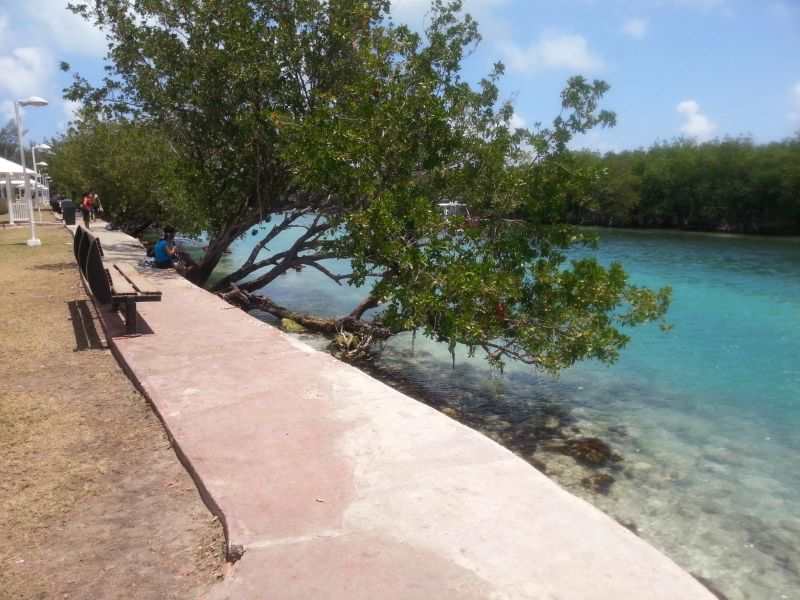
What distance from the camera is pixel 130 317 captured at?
23.7ft

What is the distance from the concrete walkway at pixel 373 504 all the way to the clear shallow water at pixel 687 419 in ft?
8.56

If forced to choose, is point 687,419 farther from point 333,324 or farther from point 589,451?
point 333,324

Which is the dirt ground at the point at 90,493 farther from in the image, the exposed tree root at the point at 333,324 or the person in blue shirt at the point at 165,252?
the person in blue shirt at the point at 165,252

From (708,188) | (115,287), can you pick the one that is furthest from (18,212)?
(708,188)

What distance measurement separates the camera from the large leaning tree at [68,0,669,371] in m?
8.77

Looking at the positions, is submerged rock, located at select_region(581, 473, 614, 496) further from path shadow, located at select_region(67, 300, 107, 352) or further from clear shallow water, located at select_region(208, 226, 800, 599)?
path shadow, located at select_region(67, 300, 107, 352)

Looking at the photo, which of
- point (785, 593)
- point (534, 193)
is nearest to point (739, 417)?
point (534, 193)

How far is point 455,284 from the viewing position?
835 centimetres

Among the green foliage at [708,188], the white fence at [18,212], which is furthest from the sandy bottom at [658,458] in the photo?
the green foliage at [708,188]

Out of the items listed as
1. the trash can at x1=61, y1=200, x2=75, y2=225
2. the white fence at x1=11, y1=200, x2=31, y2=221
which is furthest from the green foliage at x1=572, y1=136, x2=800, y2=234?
the white fence at x1=11, y1=200, x2=31, y2=221

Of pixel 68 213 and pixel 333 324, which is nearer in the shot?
pixel 333 324

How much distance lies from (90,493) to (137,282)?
492 centimetres

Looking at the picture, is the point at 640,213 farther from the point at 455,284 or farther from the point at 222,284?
the point at 455,284

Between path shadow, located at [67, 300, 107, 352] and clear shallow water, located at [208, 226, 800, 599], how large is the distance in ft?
14.7
